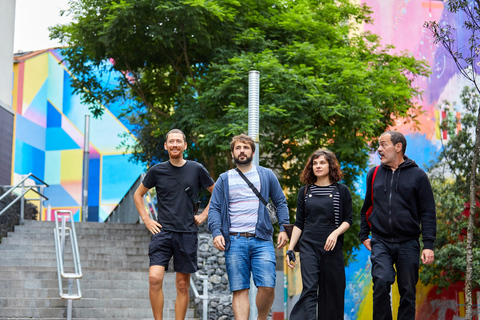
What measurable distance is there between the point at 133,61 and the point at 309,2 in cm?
506

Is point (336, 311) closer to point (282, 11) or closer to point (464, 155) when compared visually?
point (282, 11)

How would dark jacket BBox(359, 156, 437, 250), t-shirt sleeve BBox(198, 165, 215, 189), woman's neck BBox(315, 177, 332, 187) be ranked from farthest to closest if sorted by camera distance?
t-shirt sleeve BBox(198, 165, 215, 189) → woman's neck BBox(315, 177, 332, 187) → dark jacket BBox(359, 156, 437, 250)

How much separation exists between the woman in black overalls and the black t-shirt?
3.53ft

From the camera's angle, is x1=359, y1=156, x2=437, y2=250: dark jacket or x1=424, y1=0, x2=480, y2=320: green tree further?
x1=424, y1=0, x2=480, y2=320: green tree

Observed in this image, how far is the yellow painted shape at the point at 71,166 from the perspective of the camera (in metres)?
33.6

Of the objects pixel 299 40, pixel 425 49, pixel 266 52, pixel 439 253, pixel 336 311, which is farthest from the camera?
pixel 425 49

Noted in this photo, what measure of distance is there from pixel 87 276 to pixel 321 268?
705 cm

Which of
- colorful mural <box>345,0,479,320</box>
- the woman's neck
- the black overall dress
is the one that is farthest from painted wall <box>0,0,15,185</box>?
colorful mural <box>345,0,479,320</box>

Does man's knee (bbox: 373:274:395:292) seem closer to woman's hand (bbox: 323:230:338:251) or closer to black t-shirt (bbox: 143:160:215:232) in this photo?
woman's hand (bbox: 323:230:338:251)

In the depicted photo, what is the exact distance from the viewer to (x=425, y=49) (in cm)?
2980

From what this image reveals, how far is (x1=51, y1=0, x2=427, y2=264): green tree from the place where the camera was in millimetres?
15086

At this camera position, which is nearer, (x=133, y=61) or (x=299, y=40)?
(x=299, y=40)

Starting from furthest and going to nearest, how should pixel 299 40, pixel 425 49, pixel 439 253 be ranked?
1. pixel 425 49
2. pixel 439 253
3. pixel 299 40

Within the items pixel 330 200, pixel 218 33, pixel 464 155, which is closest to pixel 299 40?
pixel 218 33
